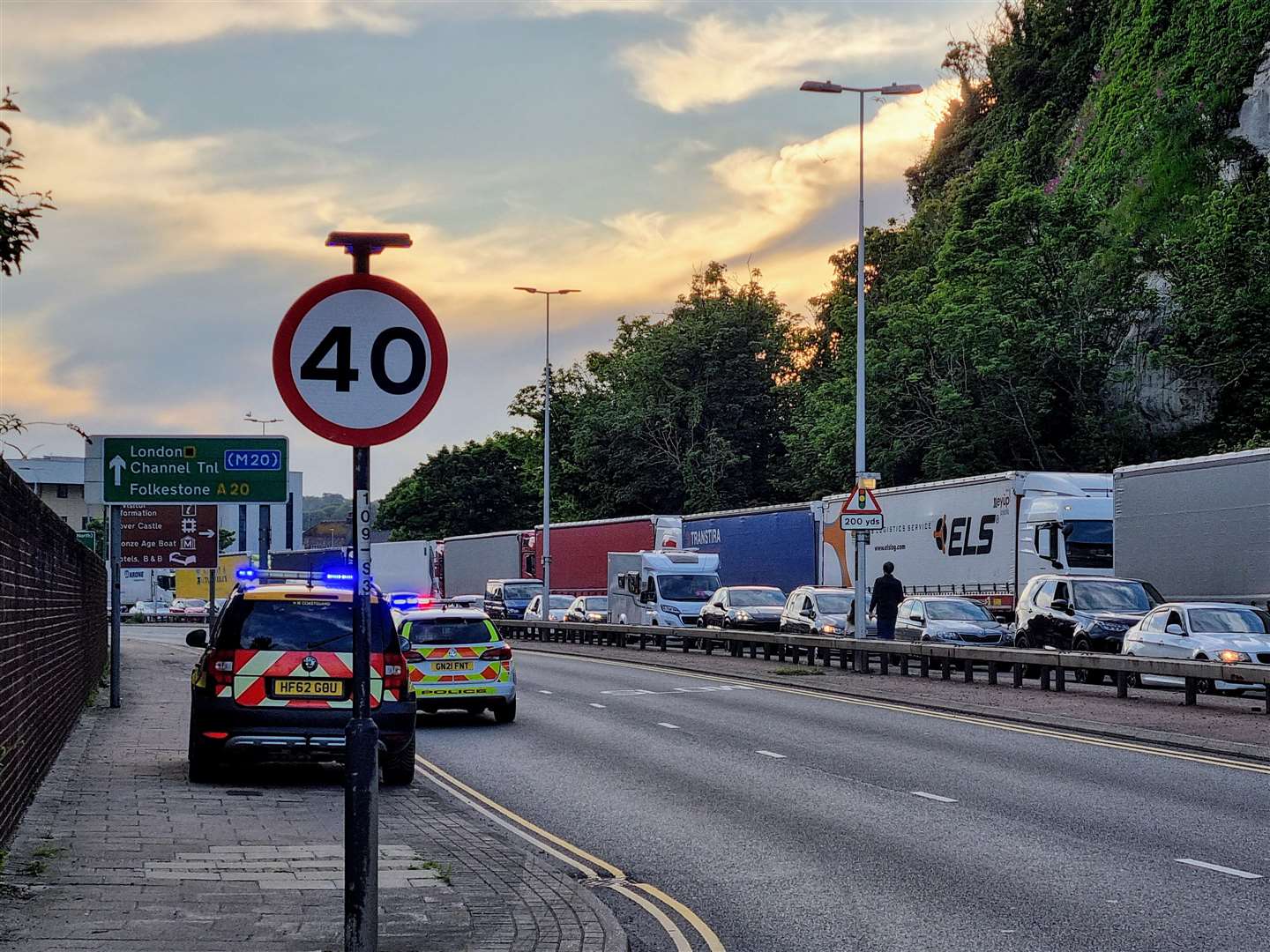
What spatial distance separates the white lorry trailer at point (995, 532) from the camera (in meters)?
31.8

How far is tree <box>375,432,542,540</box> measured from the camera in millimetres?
112812

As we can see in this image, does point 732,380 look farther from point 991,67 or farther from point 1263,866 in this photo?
point 1263,866

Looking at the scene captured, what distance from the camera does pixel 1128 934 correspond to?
7988mm

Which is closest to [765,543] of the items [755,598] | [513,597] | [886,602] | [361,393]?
[755,598]

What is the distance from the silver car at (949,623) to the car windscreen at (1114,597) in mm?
2390

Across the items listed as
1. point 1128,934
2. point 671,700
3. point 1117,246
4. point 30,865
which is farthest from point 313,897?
point 1117,246

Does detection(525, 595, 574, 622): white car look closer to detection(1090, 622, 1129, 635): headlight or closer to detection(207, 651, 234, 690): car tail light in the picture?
detection(1090, 622, 1129, 635): headlight

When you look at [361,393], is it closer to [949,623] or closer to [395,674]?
[395,674]

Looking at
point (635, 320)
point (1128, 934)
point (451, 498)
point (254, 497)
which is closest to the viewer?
point (1128, 934)

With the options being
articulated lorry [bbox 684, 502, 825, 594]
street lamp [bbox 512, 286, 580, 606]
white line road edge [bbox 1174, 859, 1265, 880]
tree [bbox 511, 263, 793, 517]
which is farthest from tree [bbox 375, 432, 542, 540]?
white line road edge [bbox 1174, 859, 1265, 880]

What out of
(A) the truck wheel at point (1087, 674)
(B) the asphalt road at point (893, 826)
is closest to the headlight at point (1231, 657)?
(A) the truck wheel at point (1087, 674)

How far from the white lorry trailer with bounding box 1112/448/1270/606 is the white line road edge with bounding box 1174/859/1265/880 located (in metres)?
16.5

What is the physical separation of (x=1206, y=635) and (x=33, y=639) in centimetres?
1762

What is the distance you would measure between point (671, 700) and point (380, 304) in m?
18.0
